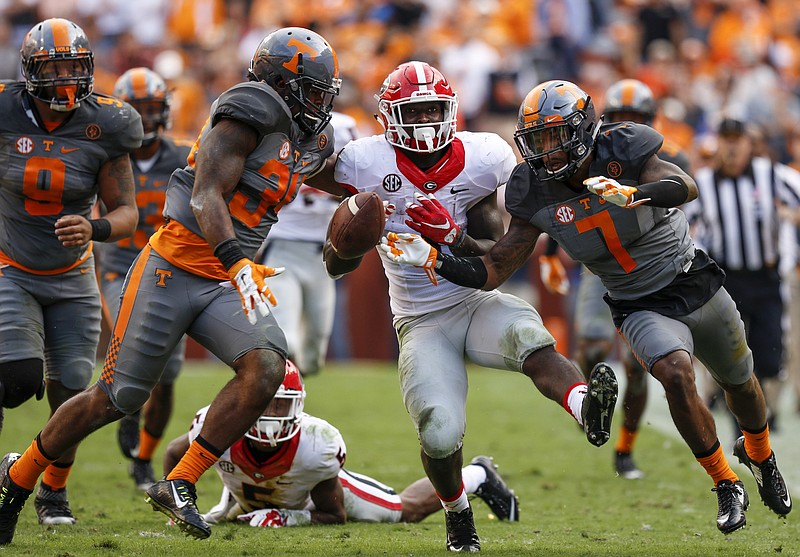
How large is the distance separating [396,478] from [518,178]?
2235 millimetres

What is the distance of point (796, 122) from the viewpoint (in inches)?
489

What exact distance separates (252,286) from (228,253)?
0.16 metres

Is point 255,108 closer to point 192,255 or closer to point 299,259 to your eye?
point 192,255

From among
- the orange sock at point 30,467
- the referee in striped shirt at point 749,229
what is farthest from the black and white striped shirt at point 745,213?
the orange sock at point 30,467

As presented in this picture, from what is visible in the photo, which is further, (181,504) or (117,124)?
(117,124)

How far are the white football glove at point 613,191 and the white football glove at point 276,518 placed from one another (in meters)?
1.82

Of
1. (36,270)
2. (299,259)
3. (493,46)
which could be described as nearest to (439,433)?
(36,270)

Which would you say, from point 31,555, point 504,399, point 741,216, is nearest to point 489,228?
point 31,555

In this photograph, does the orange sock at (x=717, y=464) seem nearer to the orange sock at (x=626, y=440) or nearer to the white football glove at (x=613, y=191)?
the white football glove at (x=613, y=191)

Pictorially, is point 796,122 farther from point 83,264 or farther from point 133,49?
point 83,264

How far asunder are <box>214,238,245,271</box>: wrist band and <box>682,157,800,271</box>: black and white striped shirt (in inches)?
157

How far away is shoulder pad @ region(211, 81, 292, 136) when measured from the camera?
4.21m

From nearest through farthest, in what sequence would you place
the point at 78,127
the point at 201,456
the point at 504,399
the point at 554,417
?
the point at 201,456
the point at 78,127
the point at 554,417
the point at 504,399

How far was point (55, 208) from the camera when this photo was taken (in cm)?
495
